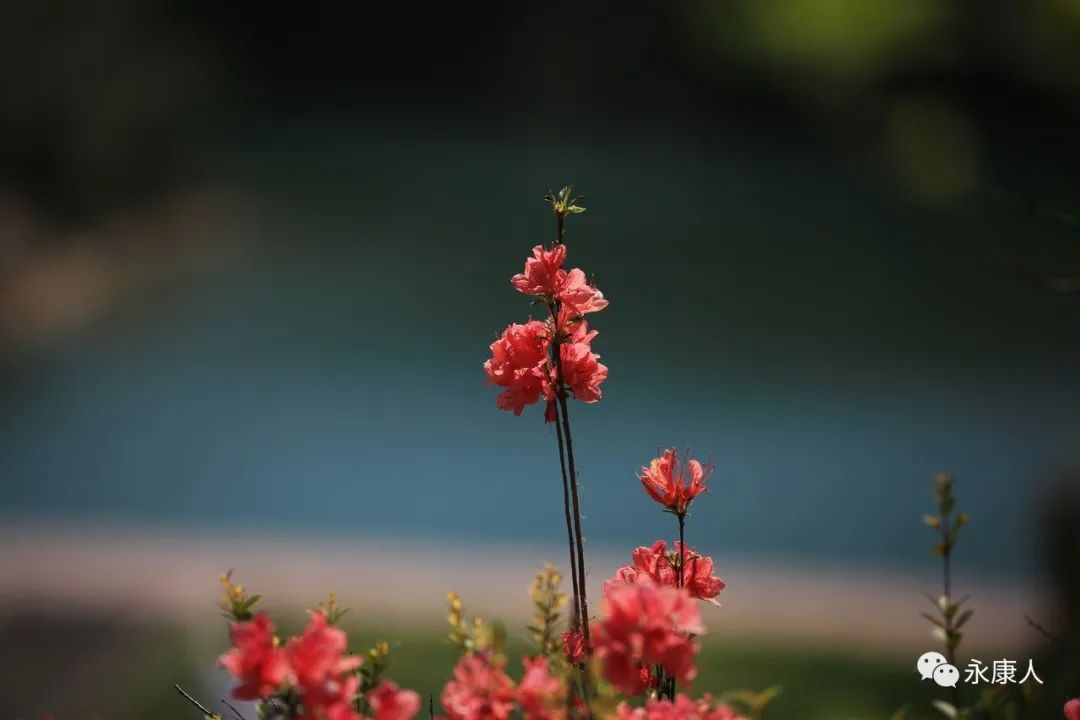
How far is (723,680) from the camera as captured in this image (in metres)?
2.24

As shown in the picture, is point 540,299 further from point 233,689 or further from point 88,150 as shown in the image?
point 88,150

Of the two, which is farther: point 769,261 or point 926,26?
point 769,261

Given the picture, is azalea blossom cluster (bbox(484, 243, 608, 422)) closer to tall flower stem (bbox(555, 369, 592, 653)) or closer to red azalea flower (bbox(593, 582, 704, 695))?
tall flower stem (bbox(555, 369, 592, 653))

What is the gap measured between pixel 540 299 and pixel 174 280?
3611 millimetres

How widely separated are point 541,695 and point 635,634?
42mm

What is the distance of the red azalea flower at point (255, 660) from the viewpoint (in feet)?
1.42

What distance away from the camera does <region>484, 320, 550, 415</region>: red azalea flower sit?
0.59m

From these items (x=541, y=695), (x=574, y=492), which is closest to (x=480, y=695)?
(x=541, y=695)

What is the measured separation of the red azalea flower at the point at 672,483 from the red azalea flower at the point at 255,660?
0.23 metres

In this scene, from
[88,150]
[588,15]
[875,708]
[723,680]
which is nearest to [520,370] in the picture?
[875,708]

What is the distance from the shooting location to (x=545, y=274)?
1.90 ft
